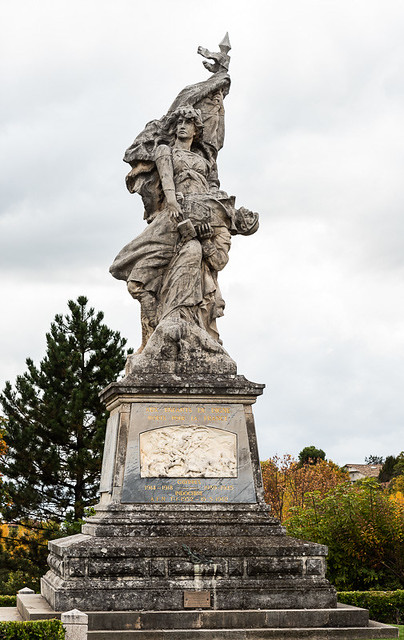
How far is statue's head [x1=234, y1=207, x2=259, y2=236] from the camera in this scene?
13.1 metres

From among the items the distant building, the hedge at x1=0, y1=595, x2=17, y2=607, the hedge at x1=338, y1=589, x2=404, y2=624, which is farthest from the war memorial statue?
the distant building

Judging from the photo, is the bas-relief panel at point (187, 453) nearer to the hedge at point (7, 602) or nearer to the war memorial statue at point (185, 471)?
the war memorial statue at point (185, 471)

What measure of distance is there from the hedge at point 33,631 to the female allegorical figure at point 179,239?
4.69 metres

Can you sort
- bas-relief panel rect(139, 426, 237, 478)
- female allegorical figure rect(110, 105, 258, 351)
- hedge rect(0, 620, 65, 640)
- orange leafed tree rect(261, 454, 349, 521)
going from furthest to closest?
orange leafed tree rect(261, 454, 349, 521) < female allegorical figure rect(110, 105, 258, 351) < bas-relief panel rect(139, 426, 237, 478) < hedge rect(0, 620, 65, 640)

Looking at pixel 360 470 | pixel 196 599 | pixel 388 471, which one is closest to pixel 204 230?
pixel 196 599

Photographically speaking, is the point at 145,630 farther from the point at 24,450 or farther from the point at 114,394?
the point at 24,450

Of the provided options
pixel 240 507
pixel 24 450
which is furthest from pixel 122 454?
pixel 24 450

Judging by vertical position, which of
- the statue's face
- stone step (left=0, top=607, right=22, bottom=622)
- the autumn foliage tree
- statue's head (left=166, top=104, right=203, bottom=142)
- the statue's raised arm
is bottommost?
stone step (left=0, top=607, right=22, bottom=622)

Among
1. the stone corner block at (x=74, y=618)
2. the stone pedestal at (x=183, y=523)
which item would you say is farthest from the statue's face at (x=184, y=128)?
the stone corner block at (x=74, y=618)

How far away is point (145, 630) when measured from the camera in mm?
9219

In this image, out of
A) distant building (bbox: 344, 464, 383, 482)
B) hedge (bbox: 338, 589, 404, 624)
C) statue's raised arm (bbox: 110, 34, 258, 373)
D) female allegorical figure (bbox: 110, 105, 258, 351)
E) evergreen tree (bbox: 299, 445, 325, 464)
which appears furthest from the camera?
distant building (bbox: 344, 464, 383, 482)

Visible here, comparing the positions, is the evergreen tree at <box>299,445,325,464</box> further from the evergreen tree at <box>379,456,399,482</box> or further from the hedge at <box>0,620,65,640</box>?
the hedge at <box>0,620,65,640</box>

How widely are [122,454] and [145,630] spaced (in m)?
2.21

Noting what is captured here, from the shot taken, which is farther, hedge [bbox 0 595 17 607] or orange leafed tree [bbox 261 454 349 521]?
orange leafed tree [bbox 261 454 349 521]
